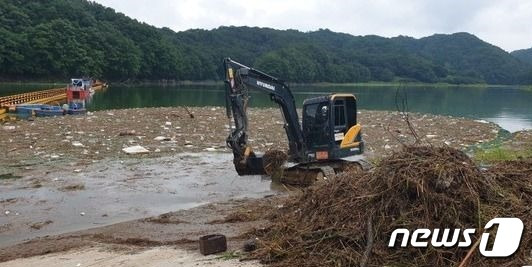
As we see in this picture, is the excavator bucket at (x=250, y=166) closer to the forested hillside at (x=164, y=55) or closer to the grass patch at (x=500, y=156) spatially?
the grass patch at (x=500, y=156)

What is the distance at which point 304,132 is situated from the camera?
13.1m

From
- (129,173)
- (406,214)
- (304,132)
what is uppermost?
(304,132)

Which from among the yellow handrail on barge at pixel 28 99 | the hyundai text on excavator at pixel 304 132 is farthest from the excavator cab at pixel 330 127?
the yellow handrail on barge at pixel 28 99

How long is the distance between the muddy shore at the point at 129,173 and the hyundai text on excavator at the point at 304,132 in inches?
31.4

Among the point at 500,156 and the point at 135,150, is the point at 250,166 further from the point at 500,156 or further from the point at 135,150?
the point at 500,156

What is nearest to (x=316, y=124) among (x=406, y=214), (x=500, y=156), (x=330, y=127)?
(x=330, y=127)

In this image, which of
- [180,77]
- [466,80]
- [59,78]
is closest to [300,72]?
[180,77]

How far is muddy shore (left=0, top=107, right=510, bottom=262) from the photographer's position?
8977 mm

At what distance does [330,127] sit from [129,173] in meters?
5.64

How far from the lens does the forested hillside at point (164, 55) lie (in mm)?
92188

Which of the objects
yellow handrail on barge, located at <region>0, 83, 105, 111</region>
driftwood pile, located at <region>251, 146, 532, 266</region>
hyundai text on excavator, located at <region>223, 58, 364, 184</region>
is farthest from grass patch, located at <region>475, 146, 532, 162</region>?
yellow handrail on barge, located at <region>0, 83, 105, 111</region>

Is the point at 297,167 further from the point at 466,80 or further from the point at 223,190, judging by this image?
the point at 466,80

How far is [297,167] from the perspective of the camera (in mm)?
12875

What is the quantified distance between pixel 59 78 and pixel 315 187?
9263 centimetres
